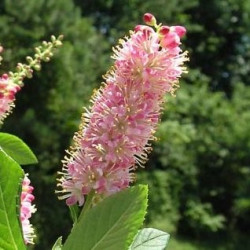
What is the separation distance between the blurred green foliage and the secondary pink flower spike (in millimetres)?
5894

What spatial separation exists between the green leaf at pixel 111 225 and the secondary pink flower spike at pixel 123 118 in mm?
93

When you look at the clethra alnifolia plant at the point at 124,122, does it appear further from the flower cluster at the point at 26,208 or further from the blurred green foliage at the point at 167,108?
the blurred green foliage at the point at 167,108

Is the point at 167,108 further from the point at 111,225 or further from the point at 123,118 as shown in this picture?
the point at 111,225

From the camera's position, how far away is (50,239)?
7.36m

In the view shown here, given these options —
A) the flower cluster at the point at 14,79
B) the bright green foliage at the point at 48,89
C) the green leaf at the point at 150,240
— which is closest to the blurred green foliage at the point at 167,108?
the bright green foliage at the point at 48,89

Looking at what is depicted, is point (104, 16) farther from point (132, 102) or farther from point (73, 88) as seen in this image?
point (132, 102)

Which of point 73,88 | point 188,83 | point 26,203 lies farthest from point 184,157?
point 26,203

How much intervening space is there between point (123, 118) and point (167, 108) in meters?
8.61

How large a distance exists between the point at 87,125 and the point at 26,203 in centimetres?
12

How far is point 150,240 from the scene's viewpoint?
23.3 inches

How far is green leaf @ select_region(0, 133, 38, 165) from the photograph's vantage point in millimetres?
808

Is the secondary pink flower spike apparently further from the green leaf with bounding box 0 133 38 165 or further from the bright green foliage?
the bright green foliage

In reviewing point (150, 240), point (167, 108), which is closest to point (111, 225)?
point (150, 240)

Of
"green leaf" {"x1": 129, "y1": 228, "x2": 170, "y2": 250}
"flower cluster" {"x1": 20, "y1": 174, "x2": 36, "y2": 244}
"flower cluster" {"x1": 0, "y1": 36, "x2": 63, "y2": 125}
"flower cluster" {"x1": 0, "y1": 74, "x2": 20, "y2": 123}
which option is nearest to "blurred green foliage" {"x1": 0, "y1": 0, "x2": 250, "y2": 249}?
"flower cluster" {"x1": 0, "y1": 36, "x2": 63, "y2": 125}
